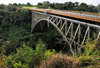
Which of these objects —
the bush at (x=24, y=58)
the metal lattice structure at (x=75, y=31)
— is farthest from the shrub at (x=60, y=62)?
the bush at (x=24, y=58)

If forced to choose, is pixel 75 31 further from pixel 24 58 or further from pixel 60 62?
pixel 60 62

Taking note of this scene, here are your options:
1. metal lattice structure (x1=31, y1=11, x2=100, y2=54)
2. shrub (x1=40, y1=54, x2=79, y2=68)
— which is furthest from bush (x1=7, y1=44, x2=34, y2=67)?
metal lattice structure (x1=31, y1=11, x2=100, y2=54)

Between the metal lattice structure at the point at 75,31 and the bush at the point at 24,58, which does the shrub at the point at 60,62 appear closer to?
the metal lattice structure at the point at 75,31

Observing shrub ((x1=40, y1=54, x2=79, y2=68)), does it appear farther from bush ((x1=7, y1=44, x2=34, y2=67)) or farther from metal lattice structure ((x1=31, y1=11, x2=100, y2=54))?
bush ((x1=7, y1=44, x2=34, y2=67))

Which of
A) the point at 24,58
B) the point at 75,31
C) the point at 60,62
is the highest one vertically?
the point at 60,62

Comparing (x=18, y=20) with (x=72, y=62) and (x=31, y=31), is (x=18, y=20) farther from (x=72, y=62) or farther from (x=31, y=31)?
(x=72, y=62)

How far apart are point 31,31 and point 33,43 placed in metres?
5.46

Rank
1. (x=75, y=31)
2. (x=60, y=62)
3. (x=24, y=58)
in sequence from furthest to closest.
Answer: (x=75, y=31), (x=24, y=58), (x=60, y=62)

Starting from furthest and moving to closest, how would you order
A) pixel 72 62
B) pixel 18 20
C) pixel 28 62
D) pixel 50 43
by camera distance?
pixel 18 20
pixel 50 43
pixel 28 62
pixel 72 62

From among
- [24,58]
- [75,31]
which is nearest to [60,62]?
[24,58]

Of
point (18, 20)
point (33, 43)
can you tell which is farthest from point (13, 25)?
point (33, 43)

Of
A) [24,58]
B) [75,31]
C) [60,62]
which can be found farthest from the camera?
[75,31]

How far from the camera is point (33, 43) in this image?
69.9 feet

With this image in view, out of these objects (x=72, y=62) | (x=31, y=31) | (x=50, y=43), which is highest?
(x=72, y=62)
